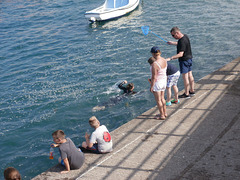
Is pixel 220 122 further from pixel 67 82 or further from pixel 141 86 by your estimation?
pixel 67 82

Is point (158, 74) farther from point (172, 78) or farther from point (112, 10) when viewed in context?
point (112, 10)

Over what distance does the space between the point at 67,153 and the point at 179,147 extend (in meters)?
2.39

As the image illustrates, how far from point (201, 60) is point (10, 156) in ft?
32.4

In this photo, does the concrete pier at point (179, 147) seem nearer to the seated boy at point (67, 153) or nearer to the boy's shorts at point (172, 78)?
the seated boy at point (67, 153)

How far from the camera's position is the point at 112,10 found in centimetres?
2367

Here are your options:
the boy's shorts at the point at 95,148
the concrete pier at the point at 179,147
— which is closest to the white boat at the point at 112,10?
the concrete pier at the point at 179,147

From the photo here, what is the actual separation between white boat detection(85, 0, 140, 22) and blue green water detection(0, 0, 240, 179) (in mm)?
511

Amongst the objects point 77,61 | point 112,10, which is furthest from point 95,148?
point 112,10

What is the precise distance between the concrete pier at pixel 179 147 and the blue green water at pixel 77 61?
241 centimetres

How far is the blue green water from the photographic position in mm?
10406

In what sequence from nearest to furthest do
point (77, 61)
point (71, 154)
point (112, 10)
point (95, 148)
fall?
1. point (71, 154)
2. point (95, 148)
3. point (77, 61)
4. point (112, 10)

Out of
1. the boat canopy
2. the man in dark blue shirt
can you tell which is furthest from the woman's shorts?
the boat canopy

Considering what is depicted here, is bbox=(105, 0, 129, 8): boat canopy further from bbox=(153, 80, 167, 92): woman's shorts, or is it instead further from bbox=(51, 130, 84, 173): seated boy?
bbox=(51, 130, 84, 173): seated boy

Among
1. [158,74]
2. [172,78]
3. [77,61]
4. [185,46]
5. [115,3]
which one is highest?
[115,3]
